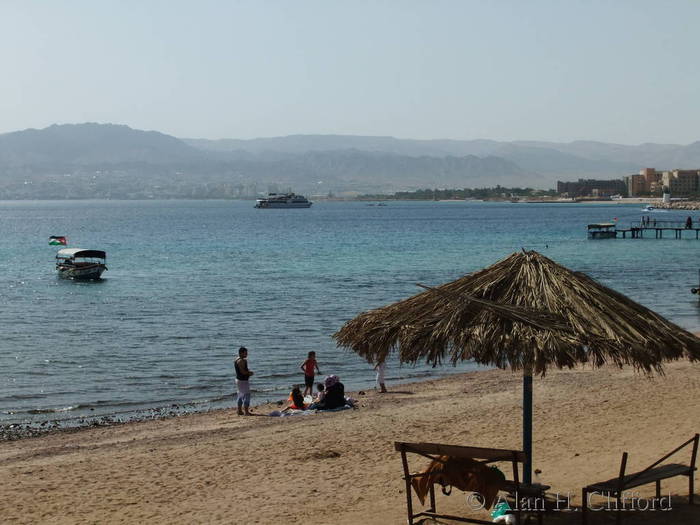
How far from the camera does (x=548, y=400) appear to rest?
17.1 metres

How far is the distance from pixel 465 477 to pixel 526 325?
1.61 m

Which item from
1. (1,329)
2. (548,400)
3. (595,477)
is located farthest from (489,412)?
(1,329)

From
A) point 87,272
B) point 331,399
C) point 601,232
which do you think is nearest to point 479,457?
point 331,399

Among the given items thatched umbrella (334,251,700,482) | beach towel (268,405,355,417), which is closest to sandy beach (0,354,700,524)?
beach towel (268,405,355,417)

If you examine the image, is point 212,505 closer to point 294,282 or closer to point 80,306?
point 80,306

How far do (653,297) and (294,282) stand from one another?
19.4m

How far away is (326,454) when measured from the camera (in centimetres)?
1320

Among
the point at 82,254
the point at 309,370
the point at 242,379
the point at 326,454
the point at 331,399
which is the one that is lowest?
the point at 331,399

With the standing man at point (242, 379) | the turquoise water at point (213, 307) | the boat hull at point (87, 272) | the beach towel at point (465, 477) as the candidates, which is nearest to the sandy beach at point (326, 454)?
the standing man at point (242, 379)

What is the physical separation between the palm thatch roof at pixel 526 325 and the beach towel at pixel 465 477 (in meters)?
1.02

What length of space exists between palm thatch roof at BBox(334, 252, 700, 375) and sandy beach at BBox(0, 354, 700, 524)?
1.87 metres

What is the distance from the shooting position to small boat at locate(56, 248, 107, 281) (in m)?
53.7

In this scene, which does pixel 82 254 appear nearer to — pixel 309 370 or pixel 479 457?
pixel 309 370

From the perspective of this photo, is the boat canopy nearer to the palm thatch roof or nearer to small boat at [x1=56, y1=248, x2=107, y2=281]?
small boat at [x1=56, y1=248, x2=107, y2=281]
